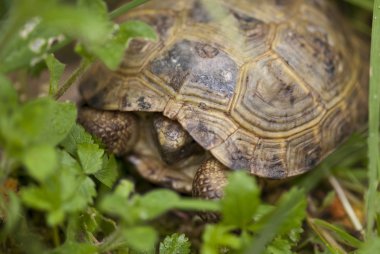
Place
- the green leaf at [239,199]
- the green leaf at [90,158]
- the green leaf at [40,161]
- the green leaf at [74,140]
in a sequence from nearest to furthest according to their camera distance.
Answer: the green leaf at [40,161], the green leaf at [239,199], the green leaf at [90,158], the green leaf at [74,140]

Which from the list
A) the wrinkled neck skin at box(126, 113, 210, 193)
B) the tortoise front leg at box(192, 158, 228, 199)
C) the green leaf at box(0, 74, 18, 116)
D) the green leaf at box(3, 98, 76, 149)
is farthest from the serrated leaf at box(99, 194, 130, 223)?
the wrinkled neck skin at box(126, 113, 210, 193)

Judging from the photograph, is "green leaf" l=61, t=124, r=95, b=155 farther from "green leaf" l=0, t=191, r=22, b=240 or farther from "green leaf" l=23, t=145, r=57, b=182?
"green leaf" l=23, t=145, r=57, b=182

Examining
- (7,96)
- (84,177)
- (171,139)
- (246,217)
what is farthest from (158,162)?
(7,96)

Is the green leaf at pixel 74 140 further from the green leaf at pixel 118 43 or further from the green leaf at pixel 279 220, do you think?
the green leaf at pixel 279 220

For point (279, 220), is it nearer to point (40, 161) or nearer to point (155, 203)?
point (155, 203)

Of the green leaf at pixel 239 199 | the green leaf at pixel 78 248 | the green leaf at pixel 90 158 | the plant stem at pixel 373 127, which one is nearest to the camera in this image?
the green leaf at pixel 239 199

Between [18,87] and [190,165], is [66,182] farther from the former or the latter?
[18,87]

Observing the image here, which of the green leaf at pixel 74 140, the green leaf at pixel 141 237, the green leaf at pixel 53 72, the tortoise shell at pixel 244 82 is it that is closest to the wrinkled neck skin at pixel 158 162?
the tortoise shell at pixel 244 82
